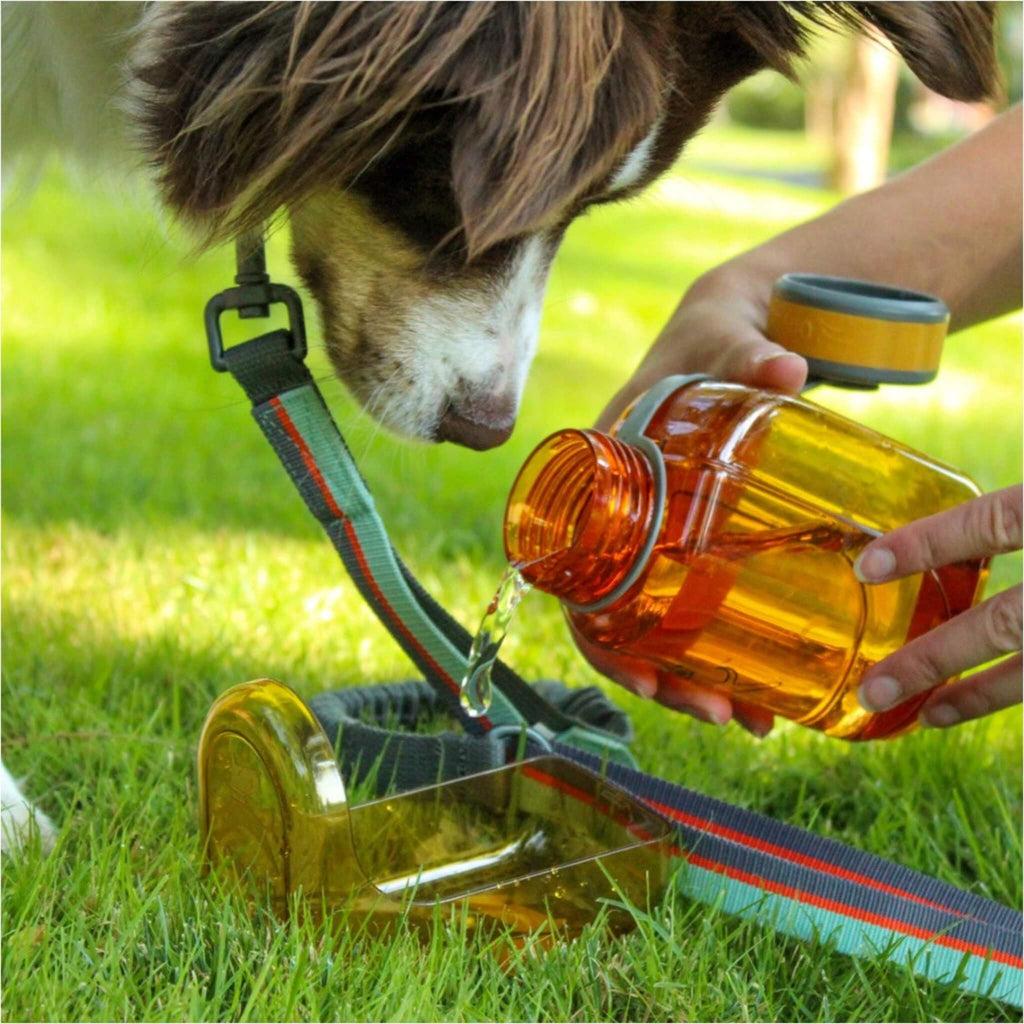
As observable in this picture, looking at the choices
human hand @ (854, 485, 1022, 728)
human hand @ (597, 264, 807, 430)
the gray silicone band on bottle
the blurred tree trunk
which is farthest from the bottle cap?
the blurred tree trunk

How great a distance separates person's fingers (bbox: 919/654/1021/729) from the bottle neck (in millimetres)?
505

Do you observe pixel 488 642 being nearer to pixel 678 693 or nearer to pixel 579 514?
pixel 579 514

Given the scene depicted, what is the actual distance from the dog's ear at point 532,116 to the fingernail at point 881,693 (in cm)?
68

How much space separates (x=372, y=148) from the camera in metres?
A: 1.47

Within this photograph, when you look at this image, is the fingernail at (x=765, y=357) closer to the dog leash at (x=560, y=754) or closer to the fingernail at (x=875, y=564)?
the fingernail at (x=875, y=564)

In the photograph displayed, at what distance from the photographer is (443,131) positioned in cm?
141

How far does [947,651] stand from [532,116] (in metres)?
0.76

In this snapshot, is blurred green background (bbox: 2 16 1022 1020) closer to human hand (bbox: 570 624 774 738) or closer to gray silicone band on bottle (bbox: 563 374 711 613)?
human hand (bbox: 570 624 774 738)

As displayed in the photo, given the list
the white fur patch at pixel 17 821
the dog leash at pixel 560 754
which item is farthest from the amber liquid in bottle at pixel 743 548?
the white fur patch at pixel 17 821

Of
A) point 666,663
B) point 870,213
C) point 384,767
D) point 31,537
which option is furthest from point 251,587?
point 870,213

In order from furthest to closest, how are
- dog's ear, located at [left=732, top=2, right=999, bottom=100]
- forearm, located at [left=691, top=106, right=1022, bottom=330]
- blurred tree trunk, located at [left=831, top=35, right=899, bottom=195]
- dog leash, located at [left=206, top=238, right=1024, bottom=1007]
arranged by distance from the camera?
1. blurred tree trunk, located at [left=831, top=35, right=899, bottom=195]
2. forearm, located at [left=691, top=106, right=1022, bottom=330]
3. dog's ear, located at [left=732, top=2, right=999, bottom=100]
4. dog leash, located at [left=206, top=238, right=1024, bottom=1007]

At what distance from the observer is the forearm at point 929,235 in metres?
1.99

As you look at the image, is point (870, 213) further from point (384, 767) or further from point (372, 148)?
point (384, 767)

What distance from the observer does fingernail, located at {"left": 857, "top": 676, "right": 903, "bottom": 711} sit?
5.22ft
